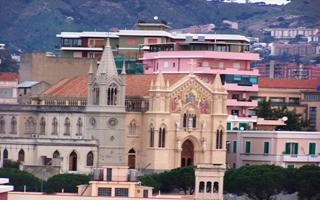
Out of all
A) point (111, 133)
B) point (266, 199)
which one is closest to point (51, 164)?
point (111, 133)

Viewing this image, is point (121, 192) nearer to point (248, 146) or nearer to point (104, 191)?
point (104, 191)

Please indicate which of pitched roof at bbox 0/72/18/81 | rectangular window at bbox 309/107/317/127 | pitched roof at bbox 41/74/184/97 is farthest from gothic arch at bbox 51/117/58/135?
rectangular window at bbox 309/107/317/127

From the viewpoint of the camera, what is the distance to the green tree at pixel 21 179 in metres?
136

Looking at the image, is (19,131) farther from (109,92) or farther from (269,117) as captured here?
(269,117)

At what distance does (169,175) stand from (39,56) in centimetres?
2972

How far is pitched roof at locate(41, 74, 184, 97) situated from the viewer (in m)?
156

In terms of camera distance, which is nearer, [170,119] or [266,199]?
[266,199]

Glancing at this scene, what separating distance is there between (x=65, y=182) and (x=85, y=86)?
77.7ft

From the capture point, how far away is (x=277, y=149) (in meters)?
155

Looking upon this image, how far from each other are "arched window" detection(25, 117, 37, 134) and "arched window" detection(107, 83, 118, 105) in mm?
6975

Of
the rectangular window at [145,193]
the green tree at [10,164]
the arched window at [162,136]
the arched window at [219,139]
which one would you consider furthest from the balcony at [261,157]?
the rectangular window at [145,193]

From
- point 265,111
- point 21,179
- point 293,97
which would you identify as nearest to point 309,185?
→ point 21,179

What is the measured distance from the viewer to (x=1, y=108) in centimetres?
15950

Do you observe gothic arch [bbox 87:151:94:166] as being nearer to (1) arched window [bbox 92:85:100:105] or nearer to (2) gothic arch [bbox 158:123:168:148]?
(1) arched window [bbox 92:85:100:105]
